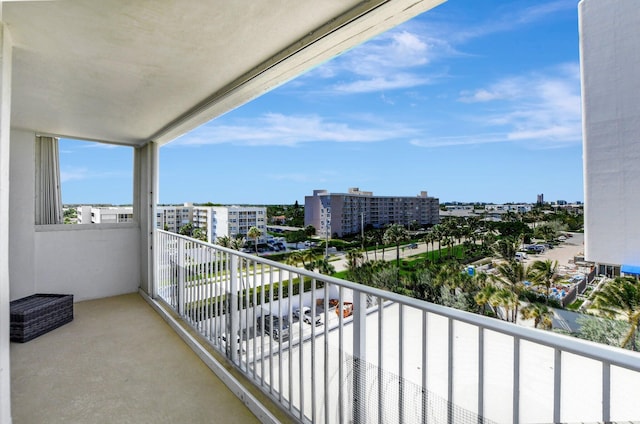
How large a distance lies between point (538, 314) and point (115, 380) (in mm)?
3899

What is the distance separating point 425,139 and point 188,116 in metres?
7.49

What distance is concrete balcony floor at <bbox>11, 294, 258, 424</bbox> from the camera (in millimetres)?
1777

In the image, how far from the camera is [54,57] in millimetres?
1746

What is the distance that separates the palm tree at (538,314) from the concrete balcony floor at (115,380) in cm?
287

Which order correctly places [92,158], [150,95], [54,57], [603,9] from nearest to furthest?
[603,9]
[54,57]
[150,95]
[92,158]

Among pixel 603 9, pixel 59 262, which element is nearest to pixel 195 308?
pixel 59 262

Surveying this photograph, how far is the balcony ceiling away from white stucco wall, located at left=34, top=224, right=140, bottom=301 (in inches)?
68.3

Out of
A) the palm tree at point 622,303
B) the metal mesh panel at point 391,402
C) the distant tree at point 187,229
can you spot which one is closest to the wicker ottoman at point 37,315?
the distant tree at point 187,229

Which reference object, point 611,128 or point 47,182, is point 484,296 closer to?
point 611,128

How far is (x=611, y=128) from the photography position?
4.68 ft

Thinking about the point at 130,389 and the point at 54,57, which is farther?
the point at 130,389

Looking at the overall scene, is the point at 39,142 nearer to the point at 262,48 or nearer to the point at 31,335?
the point at 31,335

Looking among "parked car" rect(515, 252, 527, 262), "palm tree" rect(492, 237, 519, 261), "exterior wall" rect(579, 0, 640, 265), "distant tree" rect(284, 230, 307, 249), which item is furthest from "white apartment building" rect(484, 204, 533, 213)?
"distant tree" rect(284, 230, 307, 249)

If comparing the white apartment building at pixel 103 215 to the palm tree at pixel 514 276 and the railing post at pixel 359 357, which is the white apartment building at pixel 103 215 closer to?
the railing post at pixel 359 357
